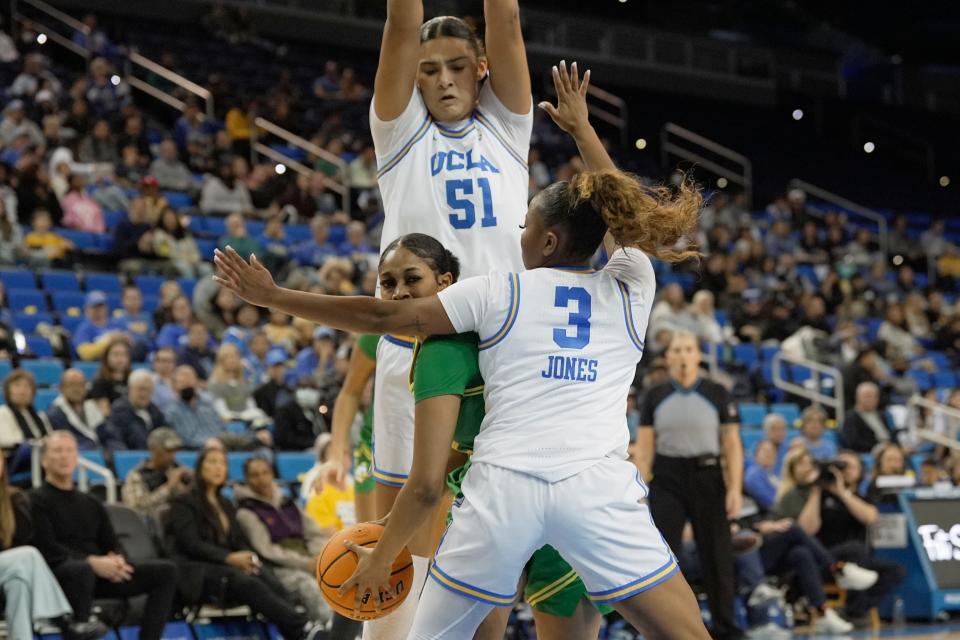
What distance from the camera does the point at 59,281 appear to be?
12828mm

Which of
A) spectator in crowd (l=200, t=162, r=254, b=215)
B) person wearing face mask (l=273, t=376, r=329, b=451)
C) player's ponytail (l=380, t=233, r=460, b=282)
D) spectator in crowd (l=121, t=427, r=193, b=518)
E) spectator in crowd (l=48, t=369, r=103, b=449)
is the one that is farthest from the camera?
spectator in crowd (l=200, t=162, r=254, b=215)

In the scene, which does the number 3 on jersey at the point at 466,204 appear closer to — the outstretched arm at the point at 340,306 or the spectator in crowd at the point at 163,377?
the outstretched arm at the point at 340,306

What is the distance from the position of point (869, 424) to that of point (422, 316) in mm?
10782

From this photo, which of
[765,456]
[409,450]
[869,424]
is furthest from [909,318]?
[409,450]

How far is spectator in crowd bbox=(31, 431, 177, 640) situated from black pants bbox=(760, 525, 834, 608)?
4.54 meters

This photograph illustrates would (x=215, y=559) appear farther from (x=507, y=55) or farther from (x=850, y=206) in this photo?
(x=850, y=206)

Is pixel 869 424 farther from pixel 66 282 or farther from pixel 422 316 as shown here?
pixel 422 316

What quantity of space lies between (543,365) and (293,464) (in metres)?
7.19

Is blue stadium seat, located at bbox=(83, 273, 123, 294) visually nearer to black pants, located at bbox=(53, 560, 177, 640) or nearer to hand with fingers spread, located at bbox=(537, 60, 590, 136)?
black pants, located at bbox=(53, 560, 177, 640)

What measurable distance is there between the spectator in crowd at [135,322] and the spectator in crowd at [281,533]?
333 centimetres

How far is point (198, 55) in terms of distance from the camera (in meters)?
19.9

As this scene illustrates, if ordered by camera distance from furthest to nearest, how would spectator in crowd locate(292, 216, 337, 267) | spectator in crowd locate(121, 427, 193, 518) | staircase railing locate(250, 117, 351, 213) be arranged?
staircase railing locate(250, 117, 351, 213) → spectator in crowd locate(292, 216, 337, 267) → spectator in crowd locate(121, 427, 193, 518)

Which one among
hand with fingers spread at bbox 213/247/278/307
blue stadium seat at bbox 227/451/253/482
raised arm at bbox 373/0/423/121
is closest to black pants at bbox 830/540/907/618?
blue stadium seat at bbox 227/451/253/482

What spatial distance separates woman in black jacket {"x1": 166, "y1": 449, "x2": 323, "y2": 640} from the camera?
27.4 feet
